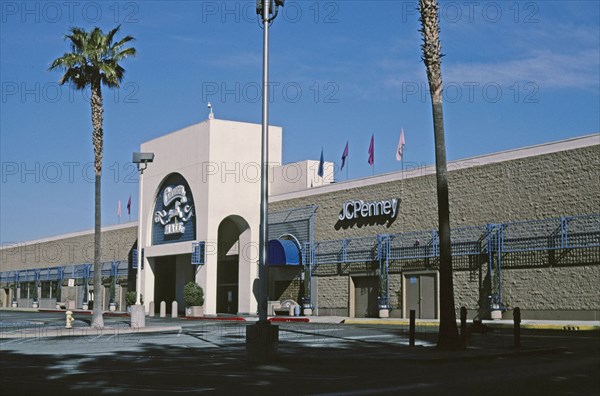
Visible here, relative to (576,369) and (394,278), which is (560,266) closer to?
(394,278)

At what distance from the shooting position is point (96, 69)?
3416 centimetres

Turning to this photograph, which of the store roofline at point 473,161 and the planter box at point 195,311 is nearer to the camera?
the store roofline at point 473,161

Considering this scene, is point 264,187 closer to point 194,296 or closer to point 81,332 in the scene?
point 81,332

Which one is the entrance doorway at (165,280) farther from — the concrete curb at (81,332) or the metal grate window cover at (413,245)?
the concrete curb at (81,332)

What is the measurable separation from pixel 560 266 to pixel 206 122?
84.6 feet

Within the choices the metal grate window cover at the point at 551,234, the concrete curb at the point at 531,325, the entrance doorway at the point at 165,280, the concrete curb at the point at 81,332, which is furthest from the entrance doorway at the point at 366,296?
the entrance doorway at the point at 165,280

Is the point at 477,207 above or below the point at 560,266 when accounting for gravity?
above

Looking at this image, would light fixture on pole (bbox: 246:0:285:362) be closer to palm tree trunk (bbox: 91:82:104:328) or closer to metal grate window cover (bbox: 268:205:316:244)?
palm tree trunk (bbox: 91:82:104:328)

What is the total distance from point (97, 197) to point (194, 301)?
1787 cm

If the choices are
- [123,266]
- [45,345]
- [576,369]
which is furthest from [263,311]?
[123,266]

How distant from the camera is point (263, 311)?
18.8m

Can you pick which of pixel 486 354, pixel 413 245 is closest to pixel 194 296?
pixel 413 245

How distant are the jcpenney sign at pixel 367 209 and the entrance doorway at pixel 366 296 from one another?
3.40 meters

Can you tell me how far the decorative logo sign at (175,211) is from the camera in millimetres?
53750
